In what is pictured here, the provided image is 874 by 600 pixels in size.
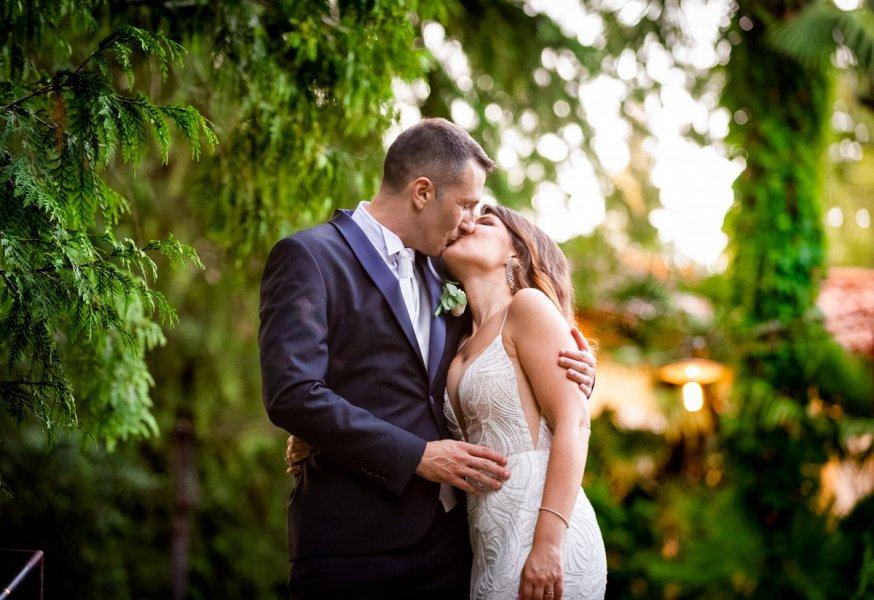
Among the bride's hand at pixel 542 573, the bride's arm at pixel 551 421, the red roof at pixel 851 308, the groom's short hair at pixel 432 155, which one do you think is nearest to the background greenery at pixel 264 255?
the groom's short hair at pixel 432 155

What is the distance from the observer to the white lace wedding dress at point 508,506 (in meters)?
2.79

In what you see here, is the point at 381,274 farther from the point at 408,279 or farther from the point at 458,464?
the point at 458,464

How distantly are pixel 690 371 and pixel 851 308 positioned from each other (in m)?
2.02

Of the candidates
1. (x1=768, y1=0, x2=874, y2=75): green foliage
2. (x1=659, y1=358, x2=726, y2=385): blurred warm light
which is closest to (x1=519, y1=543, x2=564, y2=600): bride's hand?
(x1=768, y1=0, x2=874, y2=75): green foliage

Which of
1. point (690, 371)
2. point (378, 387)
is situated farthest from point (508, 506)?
point (690, 371)

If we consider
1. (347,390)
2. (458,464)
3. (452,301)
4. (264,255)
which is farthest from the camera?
(264,255)

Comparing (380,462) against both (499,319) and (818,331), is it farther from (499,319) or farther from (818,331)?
(818,331)

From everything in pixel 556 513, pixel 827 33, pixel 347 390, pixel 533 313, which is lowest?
pixel 556 513

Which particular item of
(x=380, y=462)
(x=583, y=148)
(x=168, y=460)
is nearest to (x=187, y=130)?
(x=380, y=462)

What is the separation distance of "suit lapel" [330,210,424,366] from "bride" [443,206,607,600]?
10.4 inches

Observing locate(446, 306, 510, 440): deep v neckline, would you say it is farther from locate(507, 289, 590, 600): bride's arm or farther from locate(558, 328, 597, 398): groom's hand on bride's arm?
locate(558, 328, 597, 398): groom's hand on bride's arm

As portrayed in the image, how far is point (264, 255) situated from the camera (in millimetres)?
4973

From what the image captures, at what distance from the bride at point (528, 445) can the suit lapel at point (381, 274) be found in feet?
0.86

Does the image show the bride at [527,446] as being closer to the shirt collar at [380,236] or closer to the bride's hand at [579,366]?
the bride's hand at [579,366]
